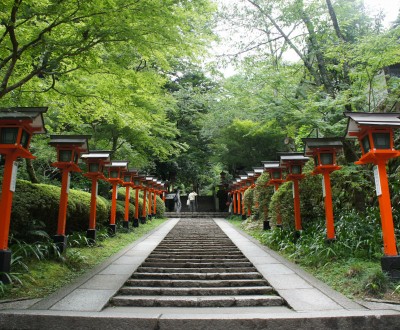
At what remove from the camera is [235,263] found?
7.37 meters

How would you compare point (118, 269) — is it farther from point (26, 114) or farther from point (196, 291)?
point (26, 114)

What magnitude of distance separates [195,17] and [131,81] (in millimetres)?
1993

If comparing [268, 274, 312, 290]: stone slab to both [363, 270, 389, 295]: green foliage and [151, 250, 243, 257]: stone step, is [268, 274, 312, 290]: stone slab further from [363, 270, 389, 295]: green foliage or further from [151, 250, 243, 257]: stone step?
[151, 250, 243, 257]: stone step

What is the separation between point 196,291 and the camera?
17.9 feet

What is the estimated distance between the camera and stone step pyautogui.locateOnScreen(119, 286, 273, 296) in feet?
17.8

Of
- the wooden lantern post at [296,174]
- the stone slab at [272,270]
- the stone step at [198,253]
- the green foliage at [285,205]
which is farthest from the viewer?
the green foliage at [285,205]

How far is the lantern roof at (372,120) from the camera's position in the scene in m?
5.85

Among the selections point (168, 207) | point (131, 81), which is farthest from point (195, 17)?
point (168, 207)

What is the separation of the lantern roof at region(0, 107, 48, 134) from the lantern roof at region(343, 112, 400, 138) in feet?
19.3

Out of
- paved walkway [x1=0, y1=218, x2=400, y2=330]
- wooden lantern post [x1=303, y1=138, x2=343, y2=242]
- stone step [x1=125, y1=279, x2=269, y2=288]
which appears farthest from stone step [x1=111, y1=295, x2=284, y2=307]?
wooden lantern post [x1=303, y1=138, x2=343, y2=242]

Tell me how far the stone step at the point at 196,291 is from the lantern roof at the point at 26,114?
345 centimetres

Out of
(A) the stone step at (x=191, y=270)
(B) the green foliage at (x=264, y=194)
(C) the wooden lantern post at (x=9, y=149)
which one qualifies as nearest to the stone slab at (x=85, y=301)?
(C) the wooden lantern post at (x=9, y=149)

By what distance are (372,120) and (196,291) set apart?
14.4ft

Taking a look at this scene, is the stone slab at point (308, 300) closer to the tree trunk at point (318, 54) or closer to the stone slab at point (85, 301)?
the stone slab at point (85, 301)
